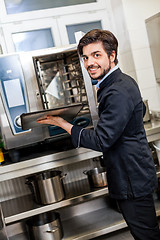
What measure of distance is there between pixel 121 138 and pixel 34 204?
41.4 inches

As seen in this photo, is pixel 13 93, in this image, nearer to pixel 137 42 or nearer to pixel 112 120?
pixel 112 120

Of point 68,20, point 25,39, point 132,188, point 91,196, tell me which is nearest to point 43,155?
point 91,196

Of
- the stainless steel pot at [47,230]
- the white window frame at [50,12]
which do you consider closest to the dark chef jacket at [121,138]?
the stainless steel pot at [47,230]

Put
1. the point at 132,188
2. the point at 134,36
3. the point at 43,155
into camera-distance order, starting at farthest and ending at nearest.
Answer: the point at 134,36 < the point at 43,155 < the point at 132,188

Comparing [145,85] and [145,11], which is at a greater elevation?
[145,11]

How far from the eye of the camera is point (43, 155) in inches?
87.8

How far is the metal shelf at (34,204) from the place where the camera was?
87.0 inches

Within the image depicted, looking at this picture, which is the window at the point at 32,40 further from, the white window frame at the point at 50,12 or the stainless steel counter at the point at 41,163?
the stainless steel counter at the point at 41,163

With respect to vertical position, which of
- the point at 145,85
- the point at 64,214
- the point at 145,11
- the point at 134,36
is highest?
the point at 145,11

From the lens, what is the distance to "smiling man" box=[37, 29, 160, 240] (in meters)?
1.60

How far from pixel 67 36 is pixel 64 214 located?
5.67ft

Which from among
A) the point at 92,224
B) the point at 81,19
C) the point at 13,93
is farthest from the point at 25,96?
the point at 81,19

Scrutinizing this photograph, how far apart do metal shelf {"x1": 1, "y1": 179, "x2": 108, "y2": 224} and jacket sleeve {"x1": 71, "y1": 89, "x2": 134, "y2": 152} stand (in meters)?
0.85

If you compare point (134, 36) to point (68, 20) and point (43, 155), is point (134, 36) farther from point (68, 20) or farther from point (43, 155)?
point (43, 155)
